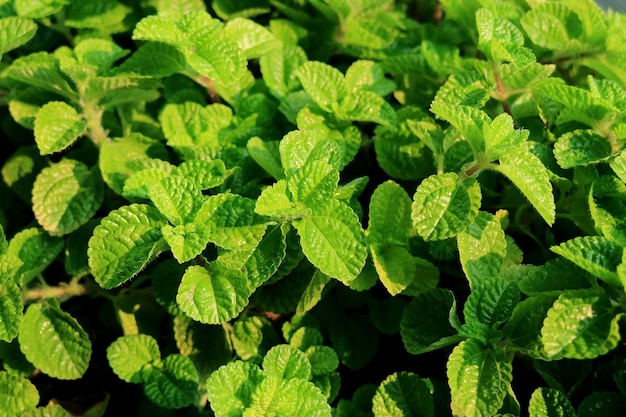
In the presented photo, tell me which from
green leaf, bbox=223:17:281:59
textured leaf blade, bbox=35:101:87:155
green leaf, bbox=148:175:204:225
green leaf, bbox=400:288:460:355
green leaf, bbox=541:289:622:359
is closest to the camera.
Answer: green leaf, bbox=541:289:622:359

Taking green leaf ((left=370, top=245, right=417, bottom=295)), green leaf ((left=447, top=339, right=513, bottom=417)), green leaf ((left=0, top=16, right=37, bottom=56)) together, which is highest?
green leaf ((left=0, top=16, right=37, bottom=56))

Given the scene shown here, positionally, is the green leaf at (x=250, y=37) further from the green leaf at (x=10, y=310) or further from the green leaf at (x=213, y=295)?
the green leaf at (x=10, y=310)

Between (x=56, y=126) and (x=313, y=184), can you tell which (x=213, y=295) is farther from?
(x=56, y=126)

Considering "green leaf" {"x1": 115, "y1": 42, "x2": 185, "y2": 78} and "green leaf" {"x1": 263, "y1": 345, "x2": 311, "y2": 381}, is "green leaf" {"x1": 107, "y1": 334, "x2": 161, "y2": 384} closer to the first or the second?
"green leaf" {"x1": 263, "y1": 345, "x2": 311, "y2": 381}

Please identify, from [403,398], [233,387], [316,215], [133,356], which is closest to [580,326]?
[403,398]

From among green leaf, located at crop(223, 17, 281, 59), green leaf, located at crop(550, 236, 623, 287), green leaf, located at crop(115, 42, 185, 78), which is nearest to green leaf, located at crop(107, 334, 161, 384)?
green leaf, located at crop(115, 42, 185, 78)

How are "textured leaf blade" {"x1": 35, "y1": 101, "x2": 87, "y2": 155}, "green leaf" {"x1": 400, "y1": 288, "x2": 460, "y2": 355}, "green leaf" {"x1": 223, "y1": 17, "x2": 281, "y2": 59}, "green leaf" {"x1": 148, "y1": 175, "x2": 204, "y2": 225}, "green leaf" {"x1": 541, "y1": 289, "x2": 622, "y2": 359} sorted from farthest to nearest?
"green leaf" {"x1": 223, "y1": 17, "x2": 281, "y2": 59} → "textured leaf blade" {"x1": 35, "y1": 101, "x2": 87, "y2": 155} → "green leaf" {"x1": 400, "y1": 288, "x2": 460, "y2": 355} → "green leaf" {"x1": 148, "y1": 175, "x2": 204, "y2": 225} → "green leaf" {"x1": 541, "y1": 289, "x2": 622, "y2": 359}
